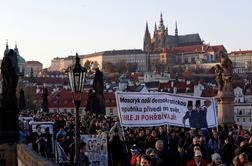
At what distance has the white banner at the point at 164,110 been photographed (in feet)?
36.6

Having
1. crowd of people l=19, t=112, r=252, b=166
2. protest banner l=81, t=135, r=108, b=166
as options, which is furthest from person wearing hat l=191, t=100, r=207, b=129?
protest banner l=81, t=135, r=108, b=166

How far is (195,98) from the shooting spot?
11930mm

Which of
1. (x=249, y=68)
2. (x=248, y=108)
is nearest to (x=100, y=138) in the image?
(x=248, y=108)

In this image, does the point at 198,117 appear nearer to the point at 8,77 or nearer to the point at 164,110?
the point at 164,110

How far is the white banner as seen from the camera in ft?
36.6

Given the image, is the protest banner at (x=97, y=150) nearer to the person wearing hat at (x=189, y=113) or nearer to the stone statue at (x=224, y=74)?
the person wearing hat at (x=189, y=113)

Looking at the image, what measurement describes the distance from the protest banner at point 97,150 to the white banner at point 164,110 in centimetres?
54

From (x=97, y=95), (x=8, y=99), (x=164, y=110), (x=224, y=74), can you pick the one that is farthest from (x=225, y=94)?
(x=8, y=99)

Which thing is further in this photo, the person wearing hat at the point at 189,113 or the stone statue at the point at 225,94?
the stone statue at the point at 225,94

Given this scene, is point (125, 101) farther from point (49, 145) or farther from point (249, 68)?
point (249, 68)

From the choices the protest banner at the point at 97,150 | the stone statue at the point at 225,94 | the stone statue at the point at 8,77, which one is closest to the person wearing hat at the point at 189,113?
the protest banner at the point at 97,150

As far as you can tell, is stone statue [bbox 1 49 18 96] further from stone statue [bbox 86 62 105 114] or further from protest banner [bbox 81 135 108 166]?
stone statue [bbox 86 62 105 114]

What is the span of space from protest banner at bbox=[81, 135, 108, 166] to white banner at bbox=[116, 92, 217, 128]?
1.79ft

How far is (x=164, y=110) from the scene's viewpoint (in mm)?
11508
